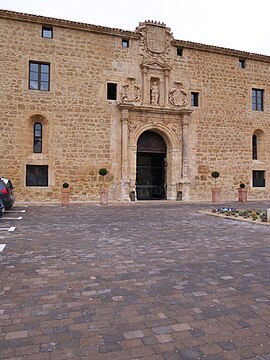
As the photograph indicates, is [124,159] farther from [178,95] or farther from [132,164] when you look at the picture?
[178,95]

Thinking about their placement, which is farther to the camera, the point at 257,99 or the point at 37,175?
the point at 257,99

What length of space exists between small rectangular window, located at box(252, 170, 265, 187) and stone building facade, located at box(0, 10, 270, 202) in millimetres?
69

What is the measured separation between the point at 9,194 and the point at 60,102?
7390 mm

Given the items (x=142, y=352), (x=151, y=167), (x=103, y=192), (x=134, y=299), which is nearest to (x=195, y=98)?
(x=151, y=167)

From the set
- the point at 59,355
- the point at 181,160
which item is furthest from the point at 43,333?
the point at 181,160

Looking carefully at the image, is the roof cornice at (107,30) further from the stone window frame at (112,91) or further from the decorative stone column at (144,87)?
the stone window frame at (112,91)

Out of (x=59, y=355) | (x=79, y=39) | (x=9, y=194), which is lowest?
(x=59, y=355)

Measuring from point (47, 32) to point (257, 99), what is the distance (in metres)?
14.5

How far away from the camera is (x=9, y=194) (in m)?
11.7

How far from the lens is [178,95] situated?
19.6 metres

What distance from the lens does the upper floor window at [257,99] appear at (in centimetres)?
2202

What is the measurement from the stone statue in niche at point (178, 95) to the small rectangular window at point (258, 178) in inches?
278

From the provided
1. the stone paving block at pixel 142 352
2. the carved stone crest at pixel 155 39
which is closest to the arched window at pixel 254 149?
the carved stone crest at pixel 155 39

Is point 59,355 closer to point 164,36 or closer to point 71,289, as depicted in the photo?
point 71,289
